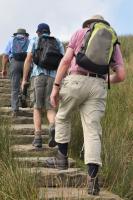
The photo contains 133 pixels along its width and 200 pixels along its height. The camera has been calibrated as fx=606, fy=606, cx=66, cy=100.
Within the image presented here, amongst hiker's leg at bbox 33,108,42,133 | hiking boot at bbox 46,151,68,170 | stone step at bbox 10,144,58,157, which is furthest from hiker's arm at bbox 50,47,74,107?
hiker's leg at bbox 33,108,42,133

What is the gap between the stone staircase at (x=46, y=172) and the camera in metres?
5.76

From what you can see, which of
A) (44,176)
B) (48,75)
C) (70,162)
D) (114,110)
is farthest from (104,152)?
(114,110)

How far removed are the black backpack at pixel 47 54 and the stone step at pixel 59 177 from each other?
5.89 ft

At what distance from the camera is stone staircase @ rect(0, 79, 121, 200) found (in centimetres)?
576

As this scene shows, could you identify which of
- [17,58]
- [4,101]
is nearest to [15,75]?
[17,58]

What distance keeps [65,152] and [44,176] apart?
36 centimetres

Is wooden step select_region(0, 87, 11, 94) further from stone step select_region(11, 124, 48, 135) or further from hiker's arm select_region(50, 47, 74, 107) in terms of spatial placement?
hiker's arm select_region(50, 47, 74, 107)

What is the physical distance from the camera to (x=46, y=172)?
248 inches

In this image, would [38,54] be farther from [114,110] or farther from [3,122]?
[114,110]

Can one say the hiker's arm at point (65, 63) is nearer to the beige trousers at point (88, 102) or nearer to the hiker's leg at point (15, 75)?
the beige trousers at point (88, 102)

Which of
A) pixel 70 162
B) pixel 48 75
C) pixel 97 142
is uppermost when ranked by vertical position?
pixel 48 75

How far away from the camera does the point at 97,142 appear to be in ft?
19.0

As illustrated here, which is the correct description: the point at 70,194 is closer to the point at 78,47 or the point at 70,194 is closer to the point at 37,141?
the point at 78,47

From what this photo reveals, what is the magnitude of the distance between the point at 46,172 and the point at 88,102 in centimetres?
93
